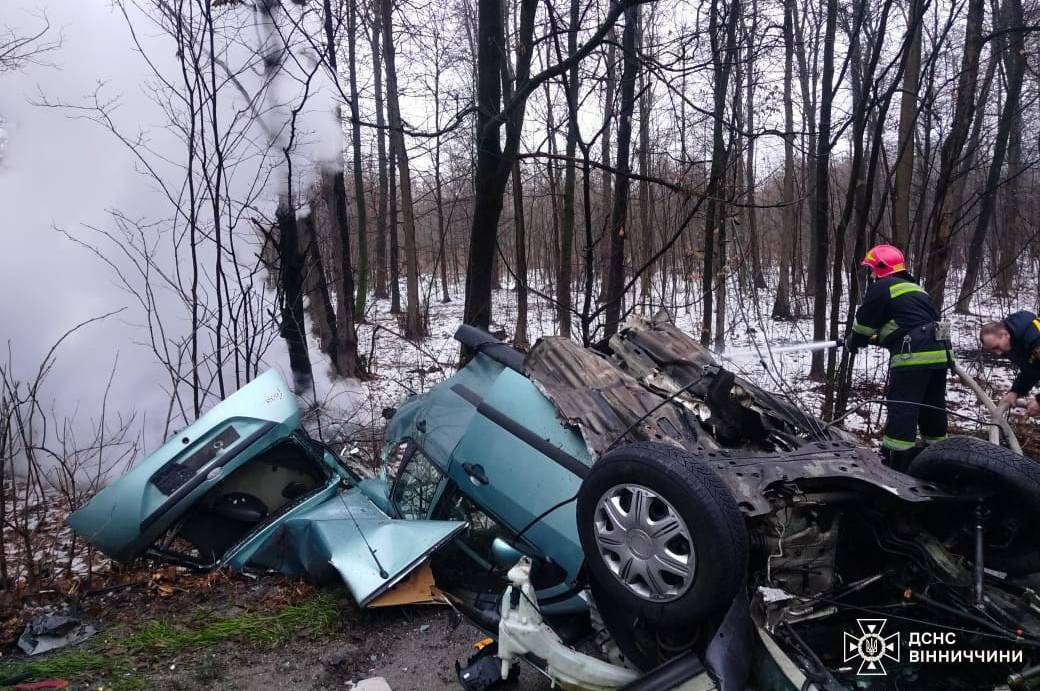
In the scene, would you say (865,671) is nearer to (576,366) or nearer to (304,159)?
(576,366)

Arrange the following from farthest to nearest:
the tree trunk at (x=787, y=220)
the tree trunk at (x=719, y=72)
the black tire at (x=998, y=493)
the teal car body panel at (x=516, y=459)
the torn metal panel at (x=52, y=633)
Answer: the tree trunk at (x=787, y=220) → the tree trunk at (x=719, y=72) → the torn metal panel at (x=52, y=633) → the teal car body panel at (x=516, y=459) → the black tire at (x=998, y=493)

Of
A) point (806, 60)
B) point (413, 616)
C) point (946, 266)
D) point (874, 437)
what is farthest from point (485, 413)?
point (806, 60)

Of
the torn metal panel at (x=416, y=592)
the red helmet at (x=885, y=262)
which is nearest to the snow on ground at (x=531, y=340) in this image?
the red helmet at (x=885, y=262)

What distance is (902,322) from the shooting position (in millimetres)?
5023

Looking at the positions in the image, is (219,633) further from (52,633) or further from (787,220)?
(787,220)

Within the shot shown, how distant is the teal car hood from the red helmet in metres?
4.46

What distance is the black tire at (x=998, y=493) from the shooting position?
8.00ft

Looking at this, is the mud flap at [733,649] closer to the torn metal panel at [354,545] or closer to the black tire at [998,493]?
the black tire at [998,493]

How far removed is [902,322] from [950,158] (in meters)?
3.73

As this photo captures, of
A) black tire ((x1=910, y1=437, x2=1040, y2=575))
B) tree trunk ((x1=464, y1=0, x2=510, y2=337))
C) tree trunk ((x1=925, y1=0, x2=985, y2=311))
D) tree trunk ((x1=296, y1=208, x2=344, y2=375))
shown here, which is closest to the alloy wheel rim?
black tire ((x1=910, y1=437, x2=1040, y2=575))

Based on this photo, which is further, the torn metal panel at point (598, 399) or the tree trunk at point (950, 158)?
the tree trunk at point (950, 158)

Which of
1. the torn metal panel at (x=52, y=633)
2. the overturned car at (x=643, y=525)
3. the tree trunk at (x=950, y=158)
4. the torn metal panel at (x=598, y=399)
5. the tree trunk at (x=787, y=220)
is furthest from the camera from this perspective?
the tree trunk at (x=787, y=220)

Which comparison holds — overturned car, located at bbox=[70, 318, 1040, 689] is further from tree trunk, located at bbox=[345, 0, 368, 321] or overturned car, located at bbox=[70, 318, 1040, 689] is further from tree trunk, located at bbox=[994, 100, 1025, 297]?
tree trunk, located at bbox=[994, 100, 1025, 297]

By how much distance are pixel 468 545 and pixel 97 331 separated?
18.1 ft
